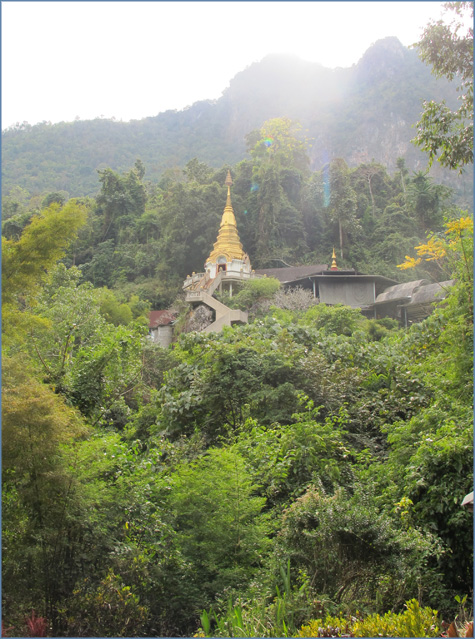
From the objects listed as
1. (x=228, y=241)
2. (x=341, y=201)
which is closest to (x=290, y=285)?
(x=228, y=241)

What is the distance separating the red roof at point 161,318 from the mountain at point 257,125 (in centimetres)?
1228

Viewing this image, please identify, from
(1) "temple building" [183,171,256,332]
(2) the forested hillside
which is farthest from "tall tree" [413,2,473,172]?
(1) "temple building" [183,171,256,332]

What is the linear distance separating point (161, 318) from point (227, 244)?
5.02 m

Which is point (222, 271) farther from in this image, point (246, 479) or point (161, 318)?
point (246, 479)

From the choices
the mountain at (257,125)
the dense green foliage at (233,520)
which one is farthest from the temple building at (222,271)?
the dense green foliage at (233,520)

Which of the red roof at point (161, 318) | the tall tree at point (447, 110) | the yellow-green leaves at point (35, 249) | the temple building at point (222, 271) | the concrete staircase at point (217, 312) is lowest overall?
the red roof at point (161, 318)

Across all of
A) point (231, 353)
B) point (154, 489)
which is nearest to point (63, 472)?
point (154, 489)

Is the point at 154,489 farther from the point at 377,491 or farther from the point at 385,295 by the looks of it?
the point at 385,295

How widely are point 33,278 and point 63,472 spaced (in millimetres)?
2055

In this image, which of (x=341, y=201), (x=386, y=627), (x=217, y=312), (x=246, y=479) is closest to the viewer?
(x=386, y=627)

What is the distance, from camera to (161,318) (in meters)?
25.4

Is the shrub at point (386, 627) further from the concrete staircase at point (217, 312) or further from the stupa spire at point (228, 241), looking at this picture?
the stupa spire at point (228, 241)

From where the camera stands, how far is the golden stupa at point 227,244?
27484 mm

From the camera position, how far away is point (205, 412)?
396 inches
